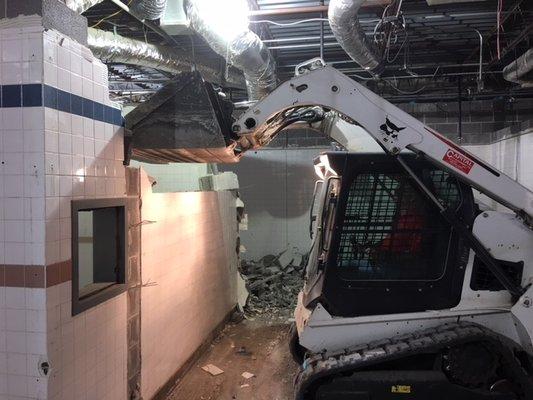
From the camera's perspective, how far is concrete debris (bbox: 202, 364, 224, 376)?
5.20m

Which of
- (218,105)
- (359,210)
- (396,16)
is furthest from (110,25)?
(359,210)

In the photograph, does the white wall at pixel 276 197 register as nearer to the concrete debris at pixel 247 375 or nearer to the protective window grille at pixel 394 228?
the concrete debris at pixel 247 375

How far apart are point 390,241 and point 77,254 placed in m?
2.24

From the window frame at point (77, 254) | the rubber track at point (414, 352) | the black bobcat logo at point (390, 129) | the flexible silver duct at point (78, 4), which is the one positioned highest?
the flexible silver duct at point (78, 4)

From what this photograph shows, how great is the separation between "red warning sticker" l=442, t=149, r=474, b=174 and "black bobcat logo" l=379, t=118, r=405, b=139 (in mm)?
388

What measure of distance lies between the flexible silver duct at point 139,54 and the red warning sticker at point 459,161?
→ 11.8ft

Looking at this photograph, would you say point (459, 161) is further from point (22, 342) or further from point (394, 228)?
point (22, 342)

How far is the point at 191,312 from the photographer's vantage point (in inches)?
211

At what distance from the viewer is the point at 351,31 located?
14.7ft

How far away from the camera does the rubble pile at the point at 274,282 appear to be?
778 cm

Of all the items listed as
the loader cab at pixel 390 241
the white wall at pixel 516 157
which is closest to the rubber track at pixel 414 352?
the loader cab at pixel 390 241

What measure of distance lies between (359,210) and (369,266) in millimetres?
449

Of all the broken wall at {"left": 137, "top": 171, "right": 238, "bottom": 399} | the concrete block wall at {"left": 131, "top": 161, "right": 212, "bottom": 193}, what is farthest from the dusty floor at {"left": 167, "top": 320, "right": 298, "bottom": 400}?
the concrete block wall at {"left": 131, "top": 161, "right": 212, "bottom": 193}

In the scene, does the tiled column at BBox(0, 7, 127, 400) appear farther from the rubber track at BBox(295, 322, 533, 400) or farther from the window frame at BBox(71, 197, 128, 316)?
the rubber track at BBox(295, 322, 533, 400)
